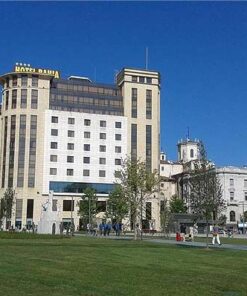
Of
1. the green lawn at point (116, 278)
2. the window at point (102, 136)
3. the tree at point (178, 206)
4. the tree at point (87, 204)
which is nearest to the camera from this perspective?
the green lawn at point (116, 278)

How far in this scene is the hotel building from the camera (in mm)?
119688

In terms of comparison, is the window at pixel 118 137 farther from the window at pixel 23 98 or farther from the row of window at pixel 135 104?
the window at pixel 23 98

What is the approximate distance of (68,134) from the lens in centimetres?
12419

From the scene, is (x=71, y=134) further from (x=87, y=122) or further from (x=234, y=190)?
(x=234, y=190)

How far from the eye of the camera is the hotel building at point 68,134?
119688 millimetres

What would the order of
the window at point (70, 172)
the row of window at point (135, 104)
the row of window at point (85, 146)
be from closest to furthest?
1. the window at point (70, 172)
2. the row of window at point (85, 146)
3. the row of window at point (135, 104)

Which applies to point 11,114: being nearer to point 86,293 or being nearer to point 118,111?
point 118,111

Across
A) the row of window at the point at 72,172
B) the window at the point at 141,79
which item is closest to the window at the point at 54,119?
the row of window at the point at 72,172

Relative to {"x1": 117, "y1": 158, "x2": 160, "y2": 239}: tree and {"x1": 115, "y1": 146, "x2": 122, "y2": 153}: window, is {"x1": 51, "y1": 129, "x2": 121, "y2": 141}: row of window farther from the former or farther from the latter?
{"x1": 117, "y1": 158, "x2": 160, "y2": 239}: tree

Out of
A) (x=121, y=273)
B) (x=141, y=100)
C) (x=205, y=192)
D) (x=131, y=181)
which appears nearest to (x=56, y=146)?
(x=141, y=100)

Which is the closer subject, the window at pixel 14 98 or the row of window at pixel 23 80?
the window at pixel 14 98

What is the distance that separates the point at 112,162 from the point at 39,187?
1991cm

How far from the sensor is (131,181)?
173 feet

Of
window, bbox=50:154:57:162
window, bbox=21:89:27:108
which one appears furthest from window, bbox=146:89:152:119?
window, bbox=21:89:27:108
